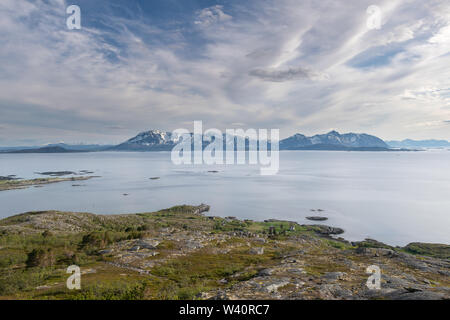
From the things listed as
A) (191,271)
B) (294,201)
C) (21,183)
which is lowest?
(294,201)

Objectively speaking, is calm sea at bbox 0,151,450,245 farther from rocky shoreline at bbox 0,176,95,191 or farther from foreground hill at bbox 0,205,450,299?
foreground hill at bbox 0,205,450,299

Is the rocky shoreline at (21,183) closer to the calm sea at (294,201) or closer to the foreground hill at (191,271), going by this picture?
the calm sea at (294,201)

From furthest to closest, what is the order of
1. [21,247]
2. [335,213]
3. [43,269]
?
[335,213], [21,247], [43,269]

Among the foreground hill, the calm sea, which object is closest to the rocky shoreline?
the calm sea

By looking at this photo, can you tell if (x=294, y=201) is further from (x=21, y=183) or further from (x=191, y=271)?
(x=21, y=183)

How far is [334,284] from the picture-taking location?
16.5 meters

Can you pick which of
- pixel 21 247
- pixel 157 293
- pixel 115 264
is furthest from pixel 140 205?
pixel 157 293

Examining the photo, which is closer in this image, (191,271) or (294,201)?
(191,271)

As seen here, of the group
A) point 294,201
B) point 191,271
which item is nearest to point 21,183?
point 294,201

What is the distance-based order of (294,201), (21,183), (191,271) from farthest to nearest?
(21,183) < (294,201) < (191,271)

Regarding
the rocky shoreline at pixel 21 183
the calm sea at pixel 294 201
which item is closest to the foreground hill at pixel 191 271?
the calm sea at pixel 294 201

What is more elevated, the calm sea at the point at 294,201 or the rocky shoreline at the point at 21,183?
the rocky shoreline at the point at 21,183
